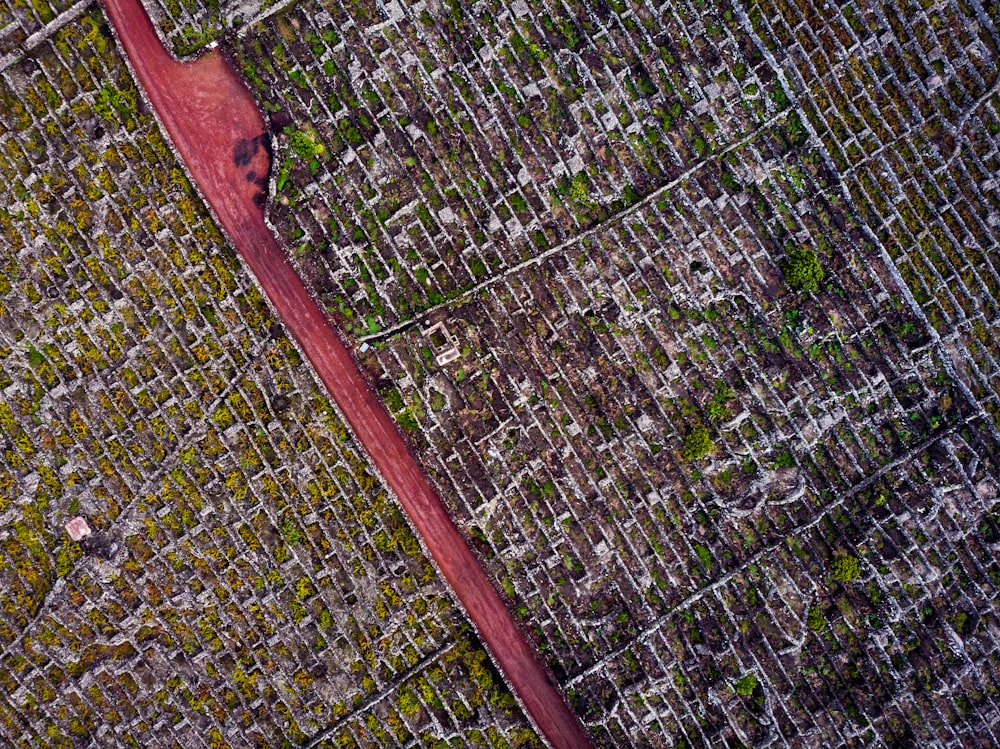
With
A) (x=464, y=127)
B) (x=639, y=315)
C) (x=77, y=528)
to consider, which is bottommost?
(x=639, y=315)

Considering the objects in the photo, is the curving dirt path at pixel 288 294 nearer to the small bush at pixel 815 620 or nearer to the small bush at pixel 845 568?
the small bush at pixel 815 620

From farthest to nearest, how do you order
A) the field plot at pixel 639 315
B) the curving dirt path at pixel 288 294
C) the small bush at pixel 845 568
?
1. the curving dirt path at pixel 288 294
2. the field plot at pixel 639 315
3. the small bush at pixel 845 568

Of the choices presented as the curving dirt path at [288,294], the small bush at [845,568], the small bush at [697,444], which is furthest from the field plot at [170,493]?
Result: the small bush at [845,568]

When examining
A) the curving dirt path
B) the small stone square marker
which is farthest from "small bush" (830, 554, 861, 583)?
the small stone square marker

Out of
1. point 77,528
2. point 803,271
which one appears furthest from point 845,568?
point 77,528

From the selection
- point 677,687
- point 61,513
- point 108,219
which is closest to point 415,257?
point 108,219

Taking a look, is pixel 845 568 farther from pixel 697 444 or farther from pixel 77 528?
pixel 77 528

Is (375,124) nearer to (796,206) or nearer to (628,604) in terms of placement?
(796,206)
